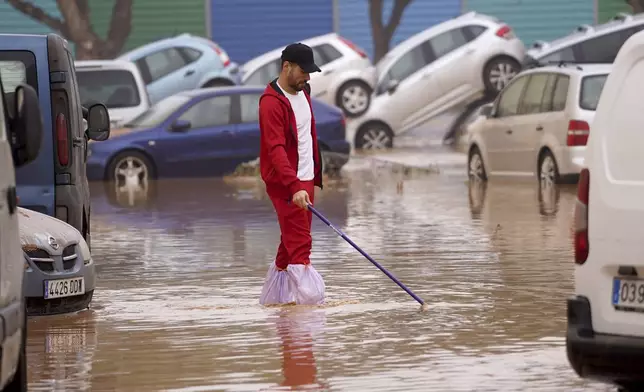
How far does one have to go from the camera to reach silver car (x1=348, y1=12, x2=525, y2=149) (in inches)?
1395

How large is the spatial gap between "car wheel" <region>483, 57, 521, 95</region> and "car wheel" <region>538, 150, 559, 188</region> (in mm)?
10852

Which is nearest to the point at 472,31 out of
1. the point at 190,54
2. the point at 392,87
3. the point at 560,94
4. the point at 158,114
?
the point at 392,87

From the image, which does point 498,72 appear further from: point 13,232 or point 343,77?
point 13,232

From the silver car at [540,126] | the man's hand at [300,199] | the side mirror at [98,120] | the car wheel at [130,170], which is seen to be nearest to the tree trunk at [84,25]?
the car wheel at [130,170]

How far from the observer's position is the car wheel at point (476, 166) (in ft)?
87.0

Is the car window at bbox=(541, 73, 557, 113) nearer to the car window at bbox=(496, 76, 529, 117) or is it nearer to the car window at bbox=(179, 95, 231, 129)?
the car window at bbox=(496, 76, 529, 117)

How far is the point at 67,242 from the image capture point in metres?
12.0

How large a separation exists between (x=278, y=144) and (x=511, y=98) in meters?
13.8

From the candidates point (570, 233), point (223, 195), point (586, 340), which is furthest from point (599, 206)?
point (223, 195)

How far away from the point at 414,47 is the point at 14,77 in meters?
24.6

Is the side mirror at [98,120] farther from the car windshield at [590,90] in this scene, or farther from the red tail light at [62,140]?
the car windshield at [590,90]

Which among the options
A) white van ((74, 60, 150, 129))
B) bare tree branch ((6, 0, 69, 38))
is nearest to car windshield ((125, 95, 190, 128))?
white van ((74, 60, 150, 129))

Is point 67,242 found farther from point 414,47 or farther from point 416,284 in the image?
point 414,47

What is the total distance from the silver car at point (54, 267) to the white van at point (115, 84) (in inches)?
748
